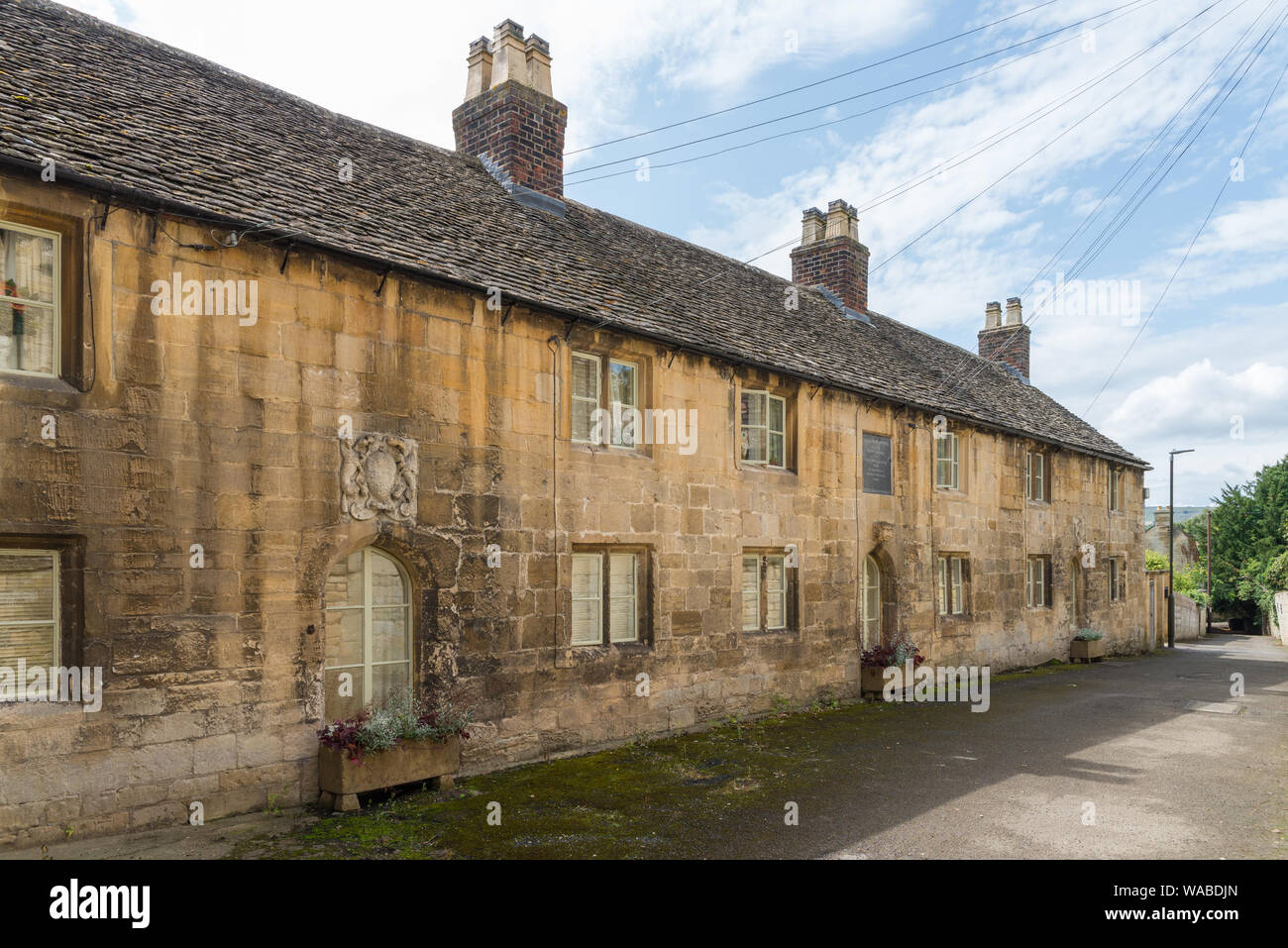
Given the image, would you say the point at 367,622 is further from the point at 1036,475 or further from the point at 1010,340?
the point at 1010,340

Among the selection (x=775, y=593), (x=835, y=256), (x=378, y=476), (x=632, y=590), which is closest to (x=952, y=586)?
(x=775, y=593)

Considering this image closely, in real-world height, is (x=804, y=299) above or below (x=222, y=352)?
above

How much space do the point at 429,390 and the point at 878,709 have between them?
8.87m

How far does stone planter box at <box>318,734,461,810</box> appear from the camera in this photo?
751 cm

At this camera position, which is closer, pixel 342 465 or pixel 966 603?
→ pixel 342 465

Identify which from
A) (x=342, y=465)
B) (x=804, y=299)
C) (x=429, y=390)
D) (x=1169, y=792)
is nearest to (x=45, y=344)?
(x=342, y=465)

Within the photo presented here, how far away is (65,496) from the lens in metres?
6.48

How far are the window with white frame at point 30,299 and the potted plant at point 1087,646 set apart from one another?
2205 centimetres

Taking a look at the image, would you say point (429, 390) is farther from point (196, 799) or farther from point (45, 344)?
point (196, 799)

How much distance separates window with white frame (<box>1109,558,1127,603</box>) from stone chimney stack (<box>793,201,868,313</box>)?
11.5 meters

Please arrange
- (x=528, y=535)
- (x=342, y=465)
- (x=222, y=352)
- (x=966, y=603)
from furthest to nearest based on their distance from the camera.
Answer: (x=966, y=603)
(x=528, y=535)
(x=342, y=465)
(x=222, y=352)

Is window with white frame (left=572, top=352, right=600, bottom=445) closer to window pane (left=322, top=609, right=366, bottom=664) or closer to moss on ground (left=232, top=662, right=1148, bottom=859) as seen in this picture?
window pane (left=322, top=609, right=366, bottom=664)

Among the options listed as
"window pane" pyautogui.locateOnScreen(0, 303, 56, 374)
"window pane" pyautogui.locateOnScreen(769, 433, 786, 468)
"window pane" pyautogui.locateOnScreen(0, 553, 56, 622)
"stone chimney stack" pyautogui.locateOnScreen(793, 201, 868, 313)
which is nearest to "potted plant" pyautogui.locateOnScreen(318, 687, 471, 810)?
"window pane" pyautogui.locateOnScreen(0, 553, 56, 622)

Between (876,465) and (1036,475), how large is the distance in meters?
7.88
